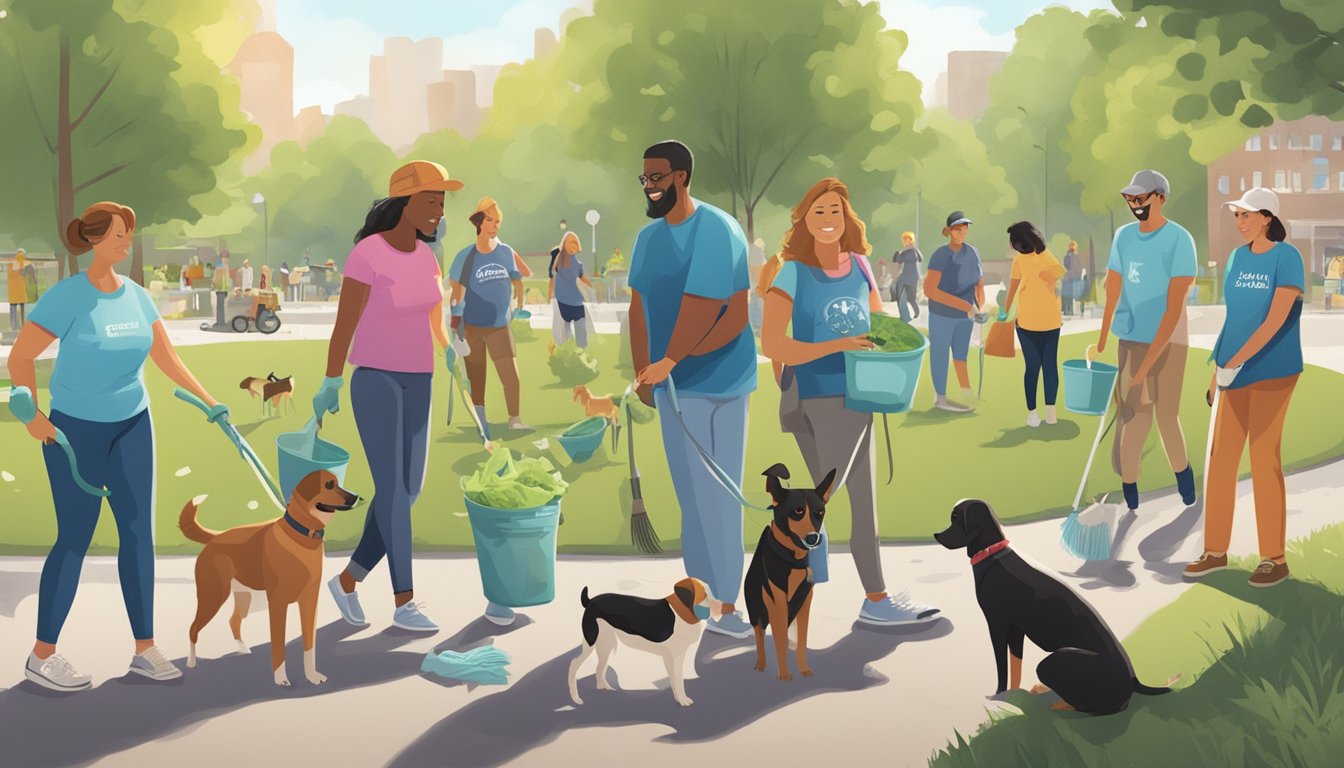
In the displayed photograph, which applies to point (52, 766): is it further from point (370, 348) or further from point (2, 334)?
point (2, 334)

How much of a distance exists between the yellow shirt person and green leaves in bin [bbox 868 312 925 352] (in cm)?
667

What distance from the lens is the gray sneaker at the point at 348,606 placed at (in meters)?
6.65

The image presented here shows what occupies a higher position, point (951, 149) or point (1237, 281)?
point (951, 149)

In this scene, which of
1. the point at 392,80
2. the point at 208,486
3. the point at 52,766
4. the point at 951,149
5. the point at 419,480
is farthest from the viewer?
the point at 392,80

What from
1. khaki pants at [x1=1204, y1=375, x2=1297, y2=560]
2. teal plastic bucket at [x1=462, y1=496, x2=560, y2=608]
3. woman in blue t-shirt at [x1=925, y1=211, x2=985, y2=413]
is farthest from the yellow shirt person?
teal plastic bucket at [x1=462, y1=496, x2=560, y2=608]

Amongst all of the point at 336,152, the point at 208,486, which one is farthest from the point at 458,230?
the point at 208,486

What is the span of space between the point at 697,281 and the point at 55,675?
10.7 ft

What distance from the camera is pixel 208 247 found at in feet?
291

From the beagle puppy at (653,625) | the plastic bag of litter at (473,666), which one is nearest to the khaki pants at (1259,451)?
the beagle puppy at (653,625)

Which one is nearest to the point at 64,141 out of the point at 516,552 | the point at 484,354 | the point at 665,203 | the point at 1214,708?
the point at 484,354

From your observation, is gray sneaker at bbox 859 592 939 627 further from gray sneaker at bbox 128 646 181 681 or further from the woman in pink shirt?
gray sneaker at bbox 128 646 181 681

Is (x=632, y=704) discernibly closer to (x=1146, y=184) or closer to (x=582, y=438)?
(x=582, y=438)

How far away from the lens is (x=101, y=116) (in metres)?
25.4

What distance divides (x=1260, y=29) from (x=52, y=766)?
23.3ft
